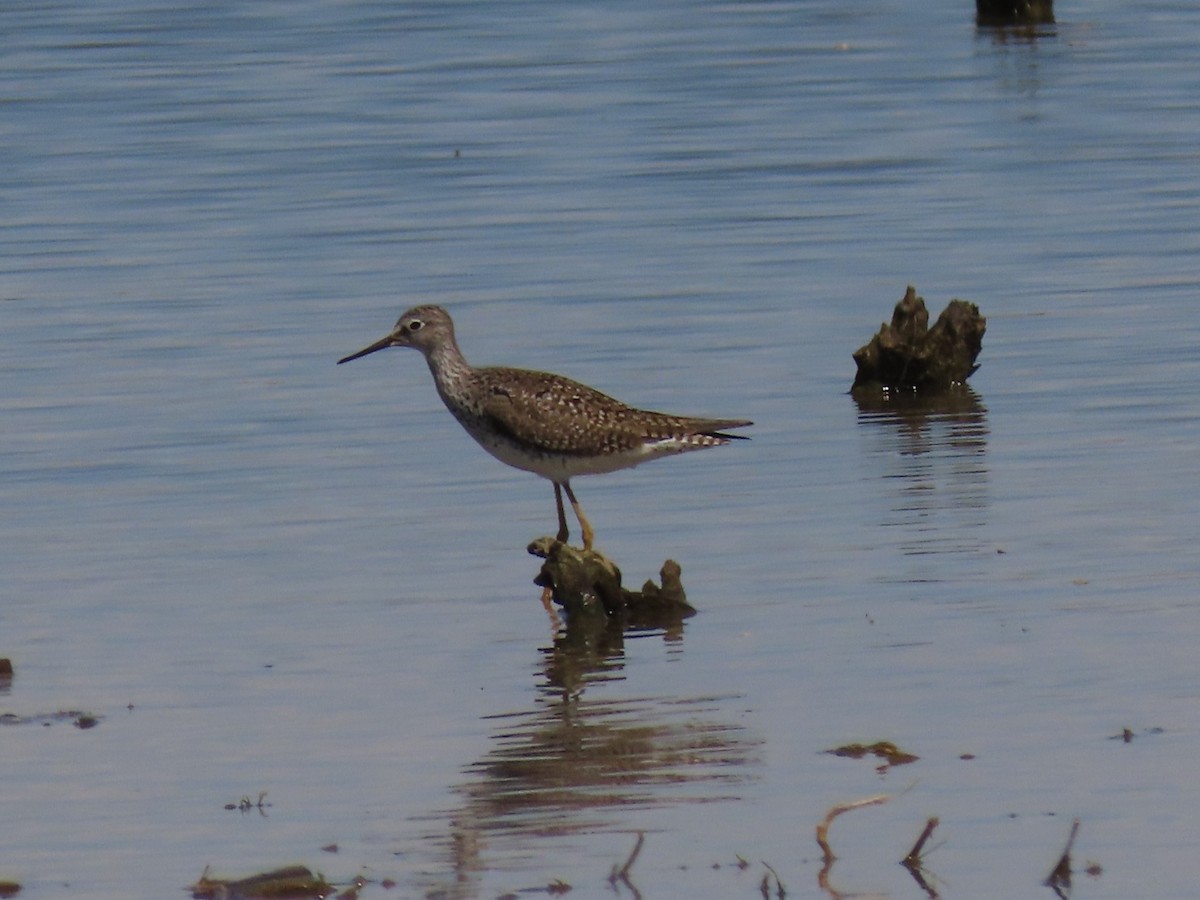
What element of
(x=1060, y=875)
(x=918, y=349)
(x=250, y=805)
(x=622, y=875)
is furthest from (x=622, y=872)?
(x=918, y=349)

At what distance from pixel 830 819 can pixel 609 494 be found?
602 cm

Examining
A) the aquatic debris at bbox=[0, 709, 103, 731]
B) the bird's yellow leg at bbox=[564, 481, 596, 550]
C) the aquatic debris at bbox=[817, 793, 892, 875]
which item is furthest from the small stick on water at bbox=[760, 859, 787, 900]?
the bird's yellow leg at bbox=[564, 481, 596, 550]

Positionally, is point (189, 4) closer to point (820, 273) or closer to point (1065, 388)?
point (820, 273)

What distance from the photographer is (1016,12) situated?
33062 mm

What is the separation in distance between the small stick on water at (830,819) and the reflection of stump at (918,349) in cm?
780

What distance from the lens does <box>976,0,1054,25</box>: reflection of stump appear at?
108 feet

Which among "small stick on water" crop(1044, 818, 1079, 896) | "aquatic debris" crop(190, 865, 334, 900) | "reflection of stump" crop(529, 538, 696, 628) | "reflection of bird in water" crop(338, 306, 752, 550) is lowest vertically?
"small stick on water" crop(1044, 818, 1079, 896)

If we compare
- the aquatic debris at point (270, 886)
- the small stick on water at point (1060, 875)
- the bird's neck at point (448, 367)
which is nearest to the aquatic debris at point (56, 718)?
the aquatic debris at point (270, 886)

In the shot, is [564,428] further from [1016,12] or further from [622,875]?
[1016,12]

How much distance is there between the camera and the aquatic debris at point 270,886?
23.5 ft

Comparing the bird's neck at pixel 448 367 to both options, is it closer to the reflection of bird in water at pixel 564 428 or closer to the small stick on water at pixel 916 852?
the reflection of bird in water at pixel 564 428

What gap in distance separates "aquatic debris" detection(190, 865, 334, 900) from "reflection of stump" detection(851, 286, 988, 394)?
26.7ft

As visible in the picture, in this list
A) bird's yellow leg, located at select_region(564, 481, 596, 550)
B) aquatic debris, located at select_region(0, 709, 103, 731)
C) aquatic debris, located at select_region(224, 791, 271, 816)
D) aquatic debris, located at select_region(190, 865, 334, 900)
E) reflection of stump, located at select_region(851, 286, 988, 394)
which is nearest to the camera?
aquatic debris, located at select_region(190, 865, 334, 900)

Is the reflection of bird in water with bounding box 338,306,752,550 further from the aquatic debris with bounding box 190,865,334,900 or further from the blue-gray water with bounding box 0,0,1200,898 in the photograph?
the aquatic debris with bounding box 190,865,334,900
